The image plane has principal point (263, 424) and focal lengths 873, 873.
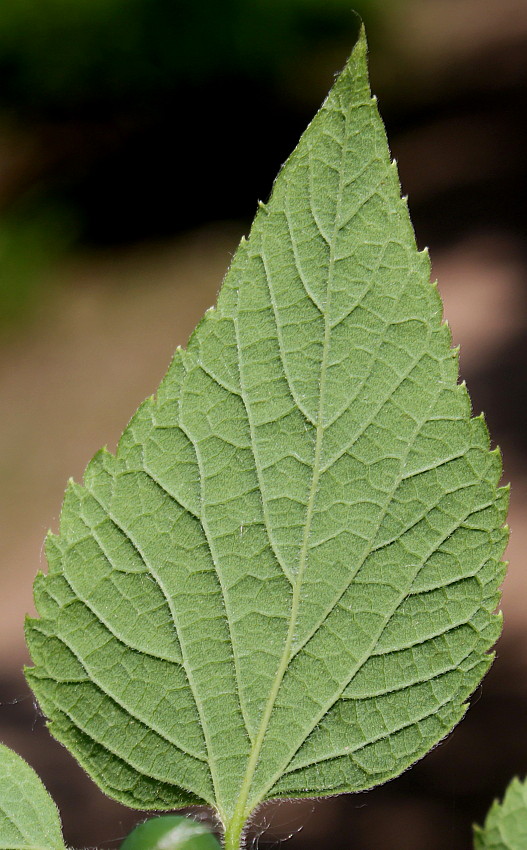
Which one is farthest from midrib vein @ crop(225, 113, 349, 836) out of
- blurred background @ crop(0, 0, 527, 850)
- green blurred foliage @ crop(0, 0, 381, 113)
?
green blurred foliage @ crop(0, 0, 381, 113)

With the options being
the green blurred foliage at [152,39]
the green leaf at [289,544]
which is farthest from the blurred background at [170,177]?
the green leaf at [289,544]

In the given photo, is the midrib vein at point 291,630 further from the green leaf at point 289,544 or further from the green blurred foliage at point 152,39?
the green blurred foliage at point 152,39

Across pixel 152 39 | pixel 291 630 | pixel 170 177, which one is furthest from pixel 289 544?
pixel 152 39

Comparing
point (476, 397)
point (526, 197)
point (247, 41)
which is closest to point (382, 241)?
point (476, 397)

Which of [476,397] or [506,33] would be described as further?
[506,33]

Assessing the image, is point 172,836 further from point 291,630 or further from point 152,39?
point 152,39

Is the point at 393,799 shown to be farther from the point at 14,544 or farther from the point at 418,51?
the point at 418,51
